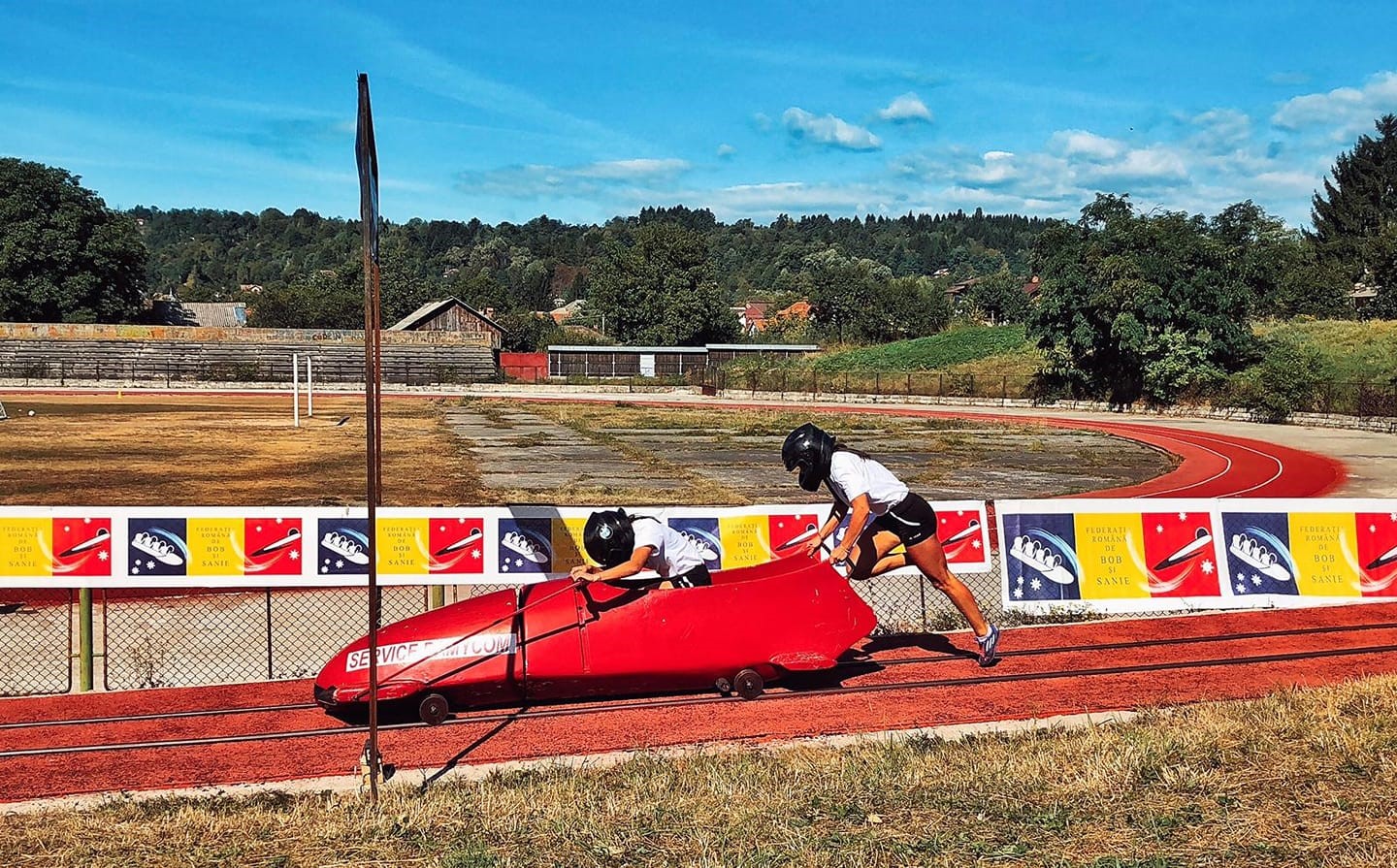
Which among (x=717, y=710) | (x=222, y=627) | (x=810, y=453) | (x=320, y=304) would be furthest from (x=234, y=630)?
(x=320, y=304)

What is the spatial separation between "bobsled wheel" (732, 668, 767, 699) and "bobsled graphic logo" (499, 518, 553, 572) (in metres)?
4.34

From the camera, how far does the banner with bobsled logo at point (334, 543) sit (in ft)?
42.5

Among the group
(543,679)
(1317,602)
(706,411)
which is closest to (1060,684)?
(543,679)

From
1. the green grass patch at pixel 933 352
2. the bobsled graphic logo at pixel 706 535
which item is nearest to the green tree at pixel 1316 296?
the green grass patch at pixel 933 352

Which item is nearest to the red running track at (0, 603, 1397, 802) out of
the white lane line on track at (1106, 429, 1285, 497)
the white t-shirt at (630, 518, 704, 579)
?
the white t-shirt at (630, 518, 704, 579)

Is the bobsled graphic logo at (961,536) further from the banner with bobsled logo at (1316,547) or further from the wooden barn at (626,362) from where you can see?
the wooden barn at (626,362)

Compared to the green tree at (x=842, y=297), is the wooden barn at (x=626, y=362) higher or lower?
lower

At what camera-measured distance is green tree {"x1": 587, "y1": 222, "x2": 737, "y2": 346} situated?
103938mm

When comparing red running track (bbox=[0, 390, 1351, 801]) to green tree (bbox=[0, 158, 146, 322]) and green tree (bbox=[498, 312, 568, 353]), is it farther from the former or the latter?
green tree (bbox=[498, 312, 568, 353])

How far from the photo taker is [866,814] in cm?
683

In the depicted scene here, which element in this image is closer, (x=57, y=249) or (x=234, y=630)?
(x=234, y=630)

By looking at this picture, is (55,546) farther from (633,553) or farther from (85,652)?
(633,553)

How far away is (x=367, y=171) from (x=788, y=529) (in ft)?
26.7

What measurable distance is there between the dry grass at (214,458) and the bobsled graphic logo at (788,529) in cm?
1132
